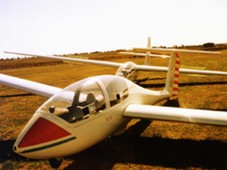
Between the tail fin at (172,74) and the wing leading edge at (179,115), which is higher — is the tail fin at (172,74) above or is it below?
above

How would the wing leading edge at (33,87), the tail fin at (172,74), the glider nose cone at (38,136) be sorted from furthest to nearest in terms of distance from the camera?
the tail fin at (172,74)
the wing leading edge at (33,87)
the glider nose cone at (38,136)

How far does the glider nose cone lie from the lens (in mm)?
4812

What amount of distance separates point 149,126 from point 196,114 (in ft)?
9.05

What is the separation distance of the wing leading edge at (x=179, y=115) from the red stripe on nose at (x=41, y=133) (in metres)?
2.39

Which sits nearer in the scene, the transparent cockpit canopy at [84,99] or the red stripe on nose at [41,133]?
the red stripe on nose at [41,133]

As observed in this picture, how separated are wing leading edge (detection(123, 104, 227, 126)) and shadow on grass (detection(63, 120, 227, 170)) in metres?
1.05

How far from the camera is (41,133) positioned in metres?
4.89

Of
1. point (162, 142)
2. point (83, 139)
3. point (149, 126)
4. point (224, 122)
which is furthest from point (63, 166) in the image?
point (224, 122)

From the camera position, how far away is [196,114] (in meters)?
6.38

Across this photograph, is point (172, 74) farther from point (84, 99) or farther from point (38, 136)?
point (38, 136)

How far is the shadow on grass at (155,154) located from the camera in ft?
20.3

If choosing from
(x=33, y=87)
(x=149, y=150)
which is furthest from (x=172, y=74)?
(x=33, y=87)

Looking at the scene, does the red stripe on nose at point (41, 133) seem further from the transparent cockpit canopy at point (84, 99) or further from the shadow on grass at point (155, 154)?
the shadow on grass at point (155, 154)

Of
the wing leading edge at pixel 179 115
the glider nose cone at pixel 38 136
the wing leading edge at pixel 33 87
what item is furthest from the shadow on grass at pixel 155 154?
the wing leading edge at pixel 33 87
